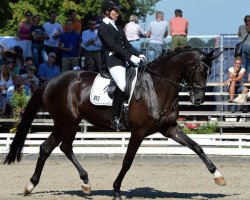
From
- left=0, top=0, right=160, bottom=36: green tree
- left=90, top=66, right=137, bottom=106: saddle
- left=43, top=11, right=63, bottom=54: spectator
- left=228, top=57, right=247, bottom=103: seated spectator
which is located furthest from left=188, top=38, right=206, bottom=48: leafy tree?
left=0, top=0, right=160, bottom=36: green tree

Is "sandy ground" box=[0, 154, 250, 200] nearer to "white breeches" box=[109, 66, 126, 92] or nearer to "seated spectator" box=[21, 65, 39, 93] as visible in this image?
"white breeches" box=[109, 66, 126, 92]

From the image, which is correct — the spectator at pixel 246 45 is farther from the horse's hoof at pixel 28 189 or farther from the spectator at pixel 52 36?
the horse's hoof at pixel 28 189

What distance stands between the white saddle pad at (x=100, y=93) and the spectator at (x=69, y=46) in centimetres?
854

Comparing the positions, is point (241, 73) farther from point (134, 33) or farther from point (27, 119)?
point (27, 119)

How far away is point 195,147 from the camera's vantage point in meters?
12.5

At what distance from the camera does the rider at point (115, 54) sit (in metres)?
12.7

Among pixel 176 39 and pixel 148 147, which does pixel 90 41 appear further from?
pixel 148 147

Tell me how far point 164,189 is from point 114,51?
8.08 ft

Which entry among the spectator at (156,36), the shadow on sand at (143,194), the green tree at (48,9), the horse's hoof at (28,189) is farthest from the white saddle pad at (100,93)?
the green tree at (48,9)

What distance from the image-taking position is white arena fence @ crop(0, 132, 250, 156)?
60.8ft

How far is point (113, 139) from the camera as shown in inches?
784

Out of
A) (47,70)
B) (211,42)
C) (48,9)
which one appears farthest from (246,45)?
(48,9)

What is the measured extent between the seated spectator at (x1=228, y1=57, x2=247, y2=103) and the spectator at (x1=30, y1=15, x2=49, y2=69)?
465 cm

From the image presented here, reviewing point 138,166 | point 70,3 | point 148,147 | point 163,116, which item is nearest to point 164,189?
point 163,116
